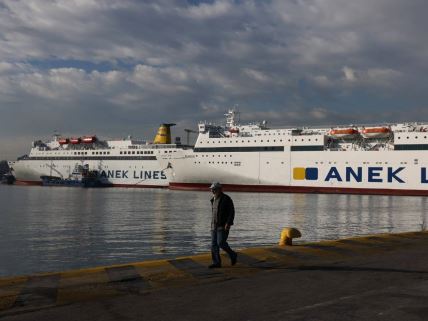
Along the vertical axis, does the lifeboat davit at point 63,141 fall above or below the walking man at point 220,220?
above

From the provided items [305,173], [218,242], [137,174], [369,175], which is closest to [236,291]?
[218,242]

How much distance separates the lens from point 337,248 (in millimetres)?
10250

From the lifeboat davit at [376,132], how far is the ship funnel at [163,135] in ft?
103

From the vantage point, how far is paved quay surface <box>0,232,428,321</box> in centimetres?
503

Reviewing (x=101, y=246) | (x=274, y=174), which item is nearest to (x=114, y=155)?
(x=274, y=174)

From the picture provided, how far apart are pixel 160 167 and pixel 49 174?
87.7 ft

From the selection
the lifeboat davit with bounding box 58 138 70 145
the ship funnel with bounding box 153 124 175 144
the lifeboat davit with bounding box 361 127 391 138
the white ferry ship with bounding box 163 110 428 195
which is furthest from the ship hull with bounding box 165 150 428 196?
the lifeboat davit with bounding box 58 138 70 145

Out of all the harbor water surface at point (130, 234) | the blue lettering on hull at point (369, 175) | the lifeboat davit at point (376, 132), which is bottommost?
the harbor water surface at point (130, 234)

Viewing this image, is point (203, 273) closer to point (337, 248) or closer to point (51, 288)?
point (51, 288)

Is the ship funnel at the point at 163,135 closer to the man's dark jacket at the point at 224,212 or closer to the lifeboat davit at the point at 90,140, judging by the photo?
the lifeboat davit at the point at 90,140

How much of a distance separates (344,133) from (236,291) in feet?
160

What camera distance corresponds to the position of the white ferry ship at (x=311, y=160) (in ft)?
162

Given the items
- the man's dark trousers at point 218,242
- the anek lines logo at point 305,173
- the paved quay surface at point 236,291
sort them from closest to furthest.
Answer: the paved quay surface at point 236,291 < the man's dark trousers at point 218,242 < the anek lines logo at point 305,173

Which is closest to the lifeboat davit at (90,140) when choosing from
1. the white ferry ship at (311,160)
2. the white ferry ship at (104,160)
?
the white ferry ship at (104,160)
